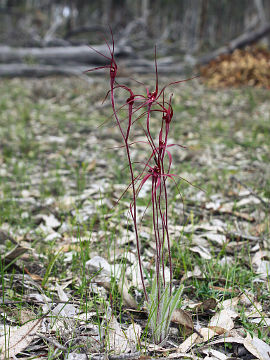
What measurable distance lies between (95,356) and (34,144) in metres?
3.30

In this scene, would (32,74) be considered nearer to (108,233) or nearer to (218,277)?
(108,233)

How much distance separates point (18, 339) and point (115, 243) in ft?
3.19

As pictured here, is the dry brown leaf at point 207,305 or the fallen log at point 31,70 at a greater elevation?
the fallen log at point 31,70

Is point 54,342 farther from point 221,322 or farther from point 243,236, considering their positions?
point 243,236

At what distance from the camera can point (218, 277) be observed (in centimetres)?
184

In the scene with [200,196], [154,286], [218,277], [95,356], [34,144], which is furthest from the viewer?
[34,144]

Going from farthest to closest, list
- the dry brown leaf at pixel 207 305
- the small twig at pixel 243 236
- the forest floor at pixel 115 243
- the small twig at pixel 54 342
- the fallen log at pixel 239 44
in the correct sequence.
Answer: the fallen log at pixel 239 44 < the small twig at pixel 243 236 < the dry brown leaf at pixel 207 305 < the forest floor at pixel 115 243 < the small twig at pixel 54 342

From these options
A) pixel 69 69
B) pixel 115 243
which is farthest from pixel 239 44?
pixel 115 243

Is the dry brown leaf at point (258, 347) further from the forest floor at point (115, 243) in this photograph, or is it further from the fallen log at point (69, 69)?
the fallen log at point (69, 69)

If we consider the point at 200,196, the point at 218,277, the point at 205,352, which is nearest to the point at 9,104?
the point at 200,196

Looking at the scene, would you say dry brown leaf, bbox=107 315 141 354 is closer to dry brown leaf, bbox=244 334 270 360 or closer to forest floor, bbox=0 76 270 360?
forest floor, bbox=0 76 270 360

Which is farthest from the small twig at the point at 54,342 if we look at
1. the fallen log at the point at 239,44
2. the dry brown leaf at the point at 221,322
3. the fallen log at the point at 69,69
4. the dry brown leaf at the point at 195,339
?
the fallen log at the point at 239,44

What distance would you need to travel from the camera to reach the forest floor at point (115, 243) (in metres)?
1.43

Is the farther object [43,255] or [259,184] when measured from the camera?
[259,184]
